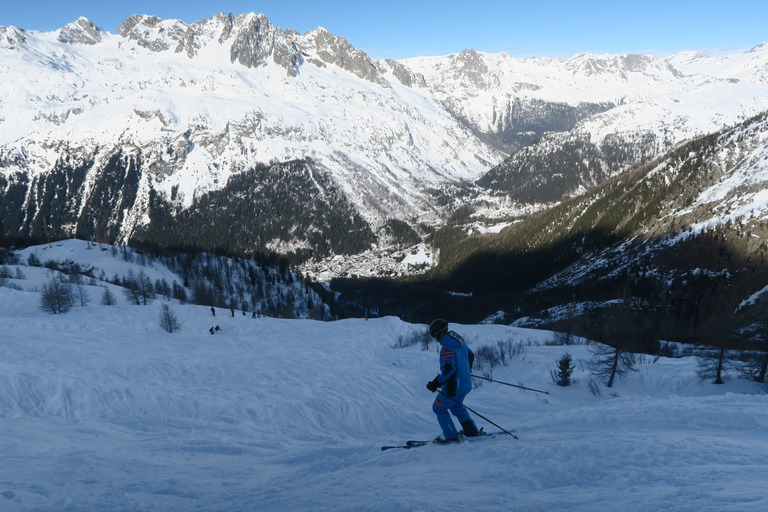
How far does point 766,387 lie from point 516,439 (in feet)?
69.3

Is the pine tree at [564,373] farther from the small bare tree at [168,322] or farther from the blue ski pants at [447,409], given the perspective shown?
the small bare tree at [168,322]

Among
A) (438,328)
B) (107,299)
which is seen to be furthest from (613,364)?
(107,299)

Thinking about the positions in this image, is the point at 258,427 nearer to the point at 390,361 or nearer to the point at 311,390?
the point at 311,390

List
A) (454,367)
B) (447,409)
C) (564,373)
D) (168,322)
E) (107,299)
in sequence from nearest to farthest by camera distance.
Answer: (454,367)
(447,409)
(564,373)
(168,322)
(107,299)

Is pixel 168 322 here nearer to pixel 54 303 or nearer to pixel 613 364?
pixel 54 303

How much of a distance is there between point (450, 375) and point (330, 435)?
7.97 meters

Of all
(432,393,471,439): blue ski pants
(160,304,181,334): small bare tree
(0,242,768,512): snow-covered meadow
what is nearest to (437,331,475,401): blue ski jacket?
(432,393,471,439): blue ski pants

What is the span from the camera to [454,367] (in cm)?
1002

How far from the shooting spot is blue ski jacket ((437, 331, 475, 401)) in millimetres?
10008

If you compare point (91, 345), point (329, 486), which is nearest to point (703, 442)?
point (329, 486)

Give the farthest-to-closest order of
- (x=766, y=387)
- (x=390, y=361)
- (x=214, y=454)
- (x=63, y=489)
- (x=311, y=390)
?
1. (x=390, y=361)
2. (x=766, y=387)
3. (x=311, y=390)
4. (x=214, y=454)
5. (x=63, y=489)

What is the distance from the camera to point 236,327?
41969 mm

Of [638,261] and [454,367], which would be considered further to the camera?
[638,261]

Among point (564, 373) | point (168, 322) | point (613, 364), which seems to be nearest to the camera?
point (564, 373)
